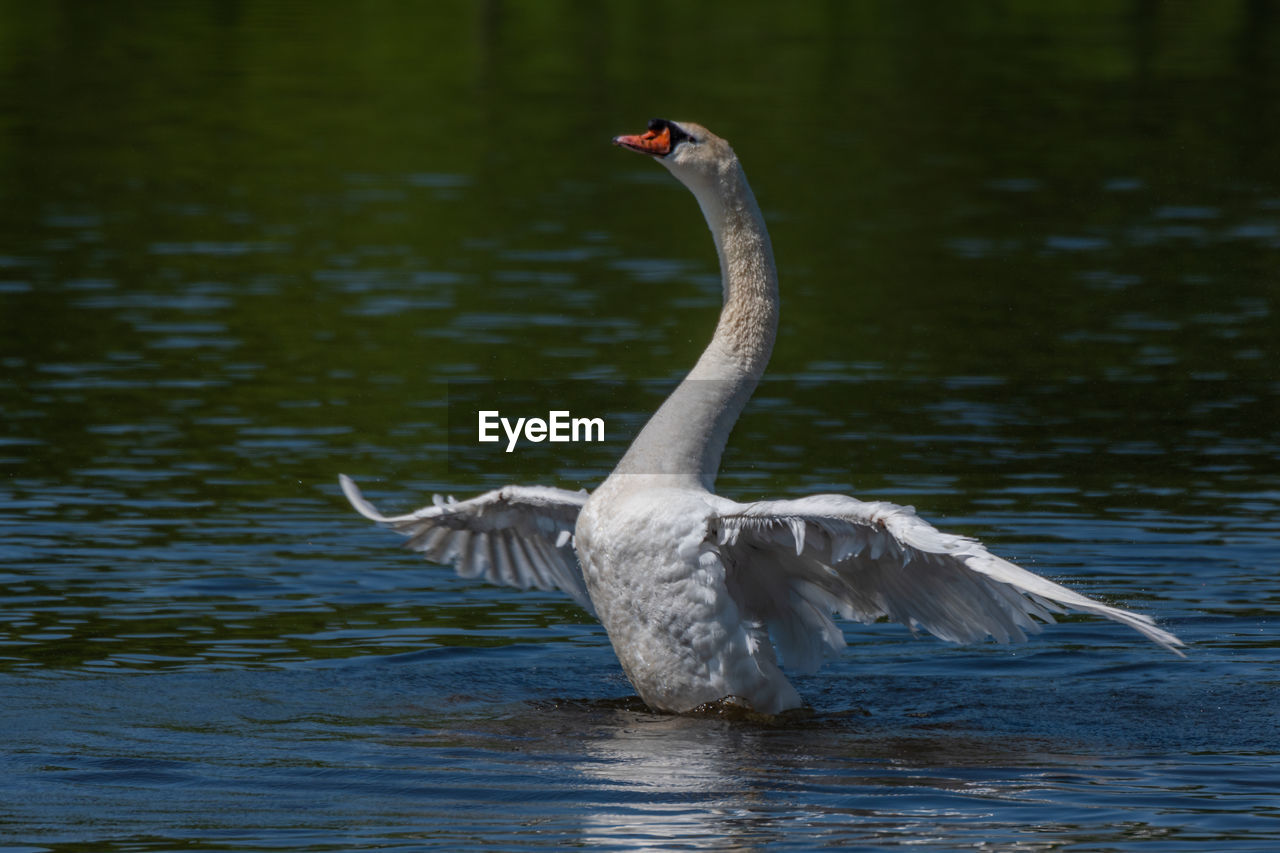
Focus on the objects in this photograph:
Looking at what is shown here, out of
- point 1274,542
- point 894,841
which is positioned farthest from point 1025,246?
point 894,841

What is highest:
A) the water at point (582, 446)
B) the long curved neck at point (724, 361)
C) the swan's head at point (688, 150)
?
the swan's head at point (688, 150)

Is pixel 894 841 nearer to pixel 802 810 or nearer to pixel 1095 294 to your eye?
pixel 802 810

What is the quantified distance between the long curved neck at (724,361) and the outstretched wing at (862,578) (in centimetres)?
49

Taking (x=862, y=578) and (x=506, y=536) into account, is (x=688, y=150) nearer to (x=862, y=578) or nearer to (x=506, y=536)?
(x=862, y=578)

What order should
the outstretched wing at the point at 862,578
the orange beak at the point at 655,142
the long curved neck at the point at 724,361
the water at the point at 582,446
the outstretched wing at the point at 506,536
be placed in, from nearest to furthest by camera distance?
the outstretched wing at the point at 862,578 → the water at the point at 582,446 → the long curved neck at the point at 724,361 → the orange beak at the point at 655,142 → the outstretched wing at the point at 506,536

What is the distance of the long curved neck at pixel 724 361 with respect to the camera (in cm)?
1083

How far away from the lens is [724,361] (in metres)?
11.1

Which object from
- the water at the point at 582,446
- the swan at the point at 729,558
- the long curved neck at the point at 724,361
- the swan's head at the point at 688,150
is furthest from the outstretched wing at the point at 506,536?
the swan's head at the point at 688,150

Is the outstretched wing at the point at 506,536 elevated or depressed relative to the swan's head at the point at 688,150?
depressed

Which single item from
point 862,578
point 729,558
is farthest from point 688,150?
point 862,578

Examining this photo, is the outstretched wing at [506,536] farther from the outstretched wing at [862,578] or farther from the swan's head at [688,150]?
the swan's head at [688,150]

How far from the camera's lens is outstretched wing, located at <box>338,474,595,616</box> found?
40.0 ft

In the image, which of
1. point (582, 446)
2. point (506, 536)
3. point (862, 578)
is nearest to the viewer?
point (862, 578)

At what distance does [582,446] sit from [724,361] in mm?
7481
